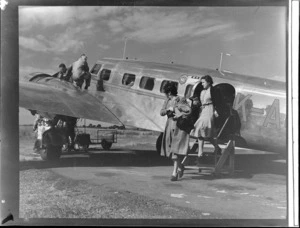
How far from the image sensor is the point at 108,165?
5.98 meters

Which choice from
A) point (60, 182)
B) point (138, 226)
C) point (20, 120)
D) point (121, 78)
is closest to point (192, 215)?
point (138, 226)

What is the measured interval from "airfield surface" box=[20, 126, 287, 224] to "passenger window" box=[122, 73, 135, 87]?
960mm

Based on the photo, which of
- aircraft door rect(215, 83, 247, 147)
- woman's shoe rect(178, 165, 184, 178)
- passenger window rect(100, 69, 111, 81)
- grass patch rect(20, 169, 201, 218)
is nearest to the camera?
grass patch rect(20, 169, 201, 218)

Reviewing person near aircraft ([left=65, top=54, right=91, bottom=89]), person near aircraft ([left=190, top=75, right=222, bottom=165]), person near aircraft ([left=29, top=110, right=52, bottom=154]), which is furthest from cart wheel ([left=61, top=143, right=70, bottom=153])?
person near aircraft ([left=190, top=75, right=222, bottom=165])

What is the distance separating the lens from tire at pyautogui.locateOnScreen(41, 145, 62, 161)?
20.0 ft

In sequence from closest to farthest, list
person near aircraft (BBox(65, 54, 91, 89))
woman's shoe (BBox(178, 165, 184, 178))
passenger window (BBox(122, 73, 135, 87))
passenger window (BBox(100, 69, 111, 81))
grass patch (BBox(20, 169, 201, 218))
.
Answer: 1. grass patch (BBox(20, 169, 201, 218))
2. woman's shoe (BBox(178, 165, 184, 178))
3. person near aircraft (BBox(65, 54, 91, 89))
4. passenger window (BBox(100, 69, 111, 81))
5. passenger window (BBox(122, 73, 135, 87))

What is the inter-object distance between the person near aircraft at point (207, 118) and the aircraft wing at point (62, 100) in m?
1.39

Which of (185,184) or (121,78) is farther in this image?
(121,78)

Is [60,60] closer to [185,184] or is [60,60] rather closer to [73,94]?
[73,94]

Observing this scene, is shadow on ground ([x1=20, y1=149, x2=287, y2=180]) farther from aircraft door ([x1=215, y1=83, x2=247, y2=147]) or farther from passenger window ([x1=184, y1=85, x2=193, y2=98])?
passenger window ([x1=184, y1=85, x2=193, y2=98])

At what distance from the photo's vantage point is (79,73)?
615cm

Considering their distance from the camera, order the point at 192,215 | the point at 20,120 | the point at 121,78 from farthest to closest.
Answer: the point at 121,78 → the point at 20,120 → the point at 192,215

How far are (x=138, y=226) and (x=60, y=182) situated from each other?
1539 millimetres

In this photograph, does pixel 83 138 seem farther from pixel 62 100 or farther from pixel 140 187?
pixel 140 187
